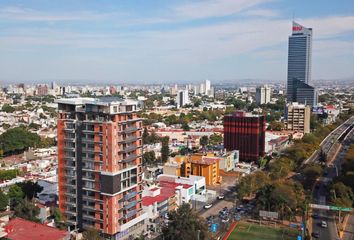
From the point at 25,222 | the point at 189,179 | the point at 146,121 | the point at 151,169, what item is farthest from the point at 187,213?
the point at 146,121

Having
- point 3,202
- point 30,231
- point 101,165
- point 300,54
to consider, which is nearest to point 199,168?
point 101,165

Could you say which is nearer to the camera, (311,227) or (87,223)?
(87,223)

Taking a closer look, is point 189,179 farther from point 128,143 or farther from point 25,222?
point 25,222

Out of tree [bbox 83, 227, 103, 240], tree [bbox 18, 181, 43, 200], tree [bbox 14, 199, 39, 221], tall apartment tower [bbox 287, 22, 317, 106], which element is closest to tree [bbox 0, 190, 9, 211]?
tree [bbox 14, 199, 39, 221]

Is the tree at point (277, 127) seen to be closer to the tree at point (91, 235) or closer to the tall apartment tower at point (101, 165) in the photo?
the tall apartment tower at point (101, 165)

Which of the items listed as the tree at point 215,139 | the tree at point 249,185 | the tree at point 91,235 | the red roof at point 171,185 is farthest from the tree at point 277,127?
the tree at point 91,235

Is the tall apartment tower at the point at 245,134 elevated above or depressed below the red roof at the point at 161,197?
above

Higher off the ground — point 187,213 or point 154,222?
point 187,213

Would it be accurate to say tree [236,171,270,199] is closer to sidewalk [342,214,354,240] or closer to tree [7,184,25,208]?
sidewalk [342,214,354,240]
